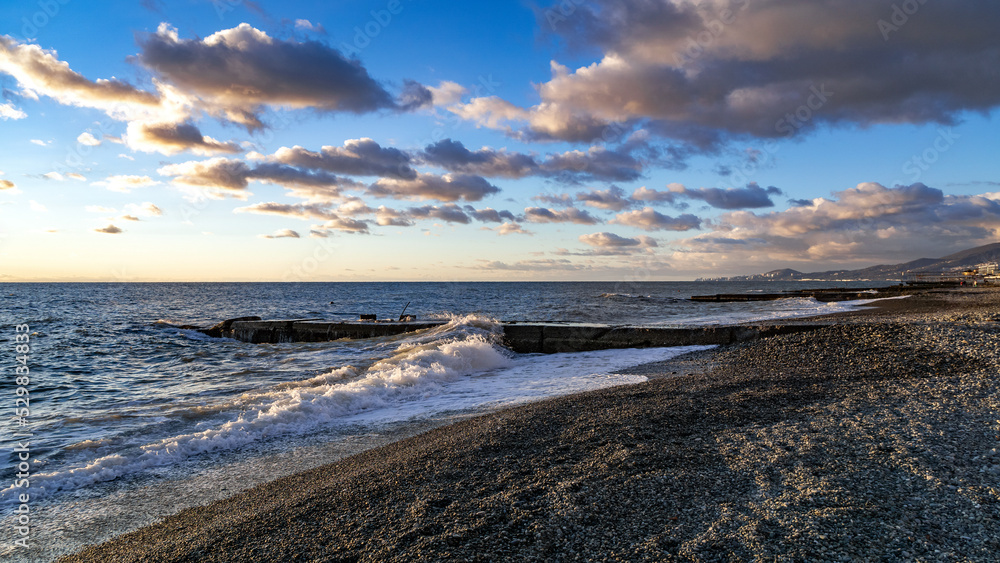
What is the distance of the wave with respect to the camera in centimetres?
604

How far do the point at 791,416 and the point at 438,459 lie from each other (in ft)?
13.9

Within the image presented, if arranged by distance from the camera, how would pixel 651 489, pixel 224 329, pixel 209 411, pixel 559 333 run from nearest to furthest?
pixel 651 489, pixel 209 411, pixel 559 333, pixel 224 329

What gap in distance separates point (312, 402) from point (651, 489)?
6.42m

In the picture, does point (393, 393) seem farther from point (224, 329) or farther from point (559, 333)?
point (224, 329)

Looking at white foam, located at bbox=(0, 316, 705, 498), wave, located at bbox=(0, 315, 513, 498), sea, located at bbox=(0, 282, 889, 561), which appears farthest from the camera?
white foam, located at bbox=(0, 316, 705, 498)

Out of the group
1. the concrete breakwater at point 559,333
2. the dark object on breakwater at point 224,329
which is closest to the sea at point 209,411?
the concrete breakwater at point 559,333

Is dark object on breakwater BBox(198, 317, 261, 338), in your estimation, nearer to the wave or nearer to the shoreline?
the wave

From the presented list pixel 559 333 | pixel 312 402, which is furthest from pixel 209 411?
pixel 559 333

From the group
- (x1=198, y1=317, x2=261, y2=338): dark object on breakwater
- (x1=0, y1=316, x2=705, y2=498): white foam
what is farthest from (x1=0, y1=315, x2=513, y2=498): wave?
(x1=198, y1=317, x2=261, y2=338): dark object on breakwater

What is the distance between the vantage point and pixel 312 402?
27.9 feet

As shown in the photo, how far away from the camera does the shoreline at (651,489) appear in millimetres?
3111

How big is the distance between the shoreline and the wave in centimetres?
220

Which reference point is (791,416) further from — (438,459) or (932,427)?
(438,459)

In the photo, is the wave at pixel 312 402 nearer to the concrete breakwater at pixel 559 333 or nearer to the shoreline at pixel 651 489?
the concrete breakwater at pixel 559 333
